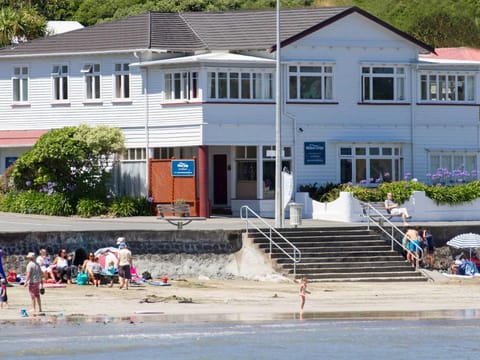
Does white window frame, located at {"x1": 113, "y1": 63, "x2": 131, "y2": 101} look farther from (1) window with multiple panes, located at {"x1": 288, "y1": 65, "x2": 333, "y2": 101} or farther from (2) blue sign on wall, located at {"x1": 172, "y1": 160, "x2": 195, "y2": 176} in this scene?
(1) window with multiple panes, located at {"x1": 288, "y1": 65, "x2": 333, "y2": 101}

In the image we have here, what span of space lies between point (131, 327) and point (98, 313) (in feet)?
6.16

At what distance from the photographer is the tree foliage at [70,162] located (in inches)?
2089

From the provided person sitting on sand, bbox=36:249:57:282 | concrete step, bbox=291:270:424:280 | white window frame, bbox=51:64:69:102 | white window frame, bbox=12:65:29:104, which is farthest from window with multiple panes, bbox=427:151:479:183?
person sitting on sand, bbox=36:249:57:282

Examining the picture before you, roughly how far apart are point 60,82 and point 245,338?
2383cm

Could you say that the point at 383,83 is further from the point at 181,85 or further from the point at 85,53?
the point at 85,53

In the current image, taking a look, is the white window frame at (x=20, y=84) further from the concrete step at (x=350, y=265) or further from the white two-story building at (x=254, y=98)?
the concrete step at (x=350, y=265)

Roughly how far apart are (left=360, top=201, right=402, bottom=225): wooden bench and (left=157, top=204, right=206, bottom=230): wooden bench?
18.2 ft

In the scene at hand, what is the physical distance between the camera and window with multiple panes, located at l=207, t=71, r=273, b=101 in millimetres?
53312

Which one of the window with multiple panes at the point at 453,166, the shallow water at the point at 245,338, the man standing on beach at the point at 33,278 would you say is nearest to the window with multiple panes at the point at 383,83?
the window with multiple panes at the point at 453,166

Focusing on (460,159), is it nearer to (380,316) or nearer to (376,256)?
(376,256)

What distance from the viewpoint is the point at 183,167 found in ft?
174

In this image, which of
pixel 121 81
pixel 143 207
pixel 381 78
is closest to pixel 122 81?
pixel 121 81

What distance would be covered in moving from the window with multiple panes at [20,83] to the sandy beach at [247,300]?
52.2 feet

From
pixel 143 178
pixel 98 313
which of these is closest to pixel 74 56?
pixel 143 178
